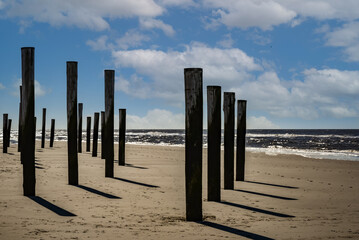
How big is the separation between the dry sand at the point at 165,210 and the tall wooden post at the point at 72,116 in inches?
15.2

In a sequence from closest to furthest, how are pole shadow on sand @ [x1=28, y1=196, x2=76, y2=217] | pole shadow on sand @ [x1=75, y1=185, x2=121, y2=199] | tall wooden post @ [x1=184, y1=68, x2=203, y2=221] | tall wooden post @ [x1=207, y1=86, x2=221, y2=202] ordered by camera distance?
tall wooden post @ [x1=184, y1=68, x2=203, y2=221] < pole shadow on sand @ [x1=28, y1=196, x2=76, y2=217] < tall wooden post @ [x1=207, y1=86, x2=221, y2=202] < pole shadow on sand @ [x1=75, y1=185, x2=121, y2=199]

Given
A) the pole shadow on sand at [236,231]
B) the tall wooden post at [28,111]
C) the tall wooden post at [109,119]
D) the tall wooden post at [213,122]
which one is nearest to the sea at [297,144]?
the tall wooden post at [109,119]

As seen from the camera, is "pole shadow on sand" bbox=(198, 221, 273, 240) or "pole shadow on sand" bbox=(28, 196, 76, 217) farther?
"pole shadow on sand" bbox=(28, 196, 76, 217)

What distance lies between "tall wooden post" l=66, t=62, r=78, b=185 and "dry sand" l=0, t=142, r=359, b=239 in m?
0.39

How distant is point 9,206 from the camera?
21.9 feet

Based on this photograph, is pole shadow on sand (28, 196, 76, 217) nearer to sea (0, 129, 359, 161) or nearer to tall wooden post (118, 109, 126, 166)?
tall wooden post (118, 109, 126, 166)

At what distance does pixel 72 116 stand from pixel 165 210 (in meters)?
3.68

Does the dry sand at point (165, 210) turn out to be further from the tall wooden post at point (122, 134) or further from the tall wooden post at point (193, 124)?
the tall wooden post at point (122, 134)

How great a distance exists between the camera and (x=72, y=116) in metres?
9.09

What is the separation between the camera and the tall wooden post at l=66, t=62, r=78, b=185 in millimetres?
8977

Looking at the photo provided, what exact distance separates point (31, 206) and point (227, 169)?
4.38 m

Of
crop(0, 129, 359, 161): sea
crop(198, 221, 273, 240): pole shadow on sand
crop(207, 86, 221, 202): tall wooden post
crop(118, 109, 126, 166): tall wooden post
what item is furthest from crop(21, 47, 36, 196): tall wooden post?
crop(0, 129, 359, 161): sea

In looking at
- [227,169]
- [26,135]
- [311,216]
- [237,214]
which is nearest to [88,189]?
[26,135]

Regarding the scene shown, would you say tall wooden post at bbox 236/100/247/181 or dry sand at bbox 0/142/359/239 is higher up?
tall wooden post at bbox 236/100/247/181
